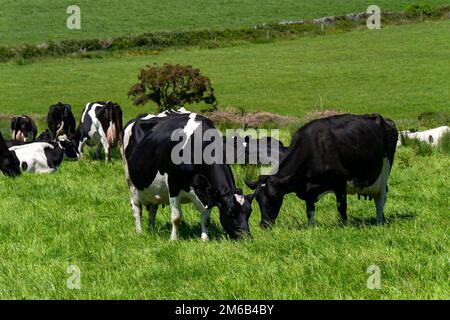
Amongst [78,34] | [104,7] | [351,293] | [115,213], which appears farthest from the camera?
[104,7]

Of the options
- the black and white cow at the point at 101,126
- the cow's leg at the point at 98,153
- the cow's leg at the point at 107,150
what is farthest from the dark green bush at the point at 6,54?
the cow's leg at the point at 107,150

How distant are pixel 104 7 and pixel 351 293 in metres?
77.5

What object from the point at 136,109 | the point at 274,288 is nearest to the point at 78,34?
the point at 136,109

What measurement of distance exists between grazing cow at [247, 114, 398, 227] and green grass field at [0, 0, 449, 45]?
5776 cm

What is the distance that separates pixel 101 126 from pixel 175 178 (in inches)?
484

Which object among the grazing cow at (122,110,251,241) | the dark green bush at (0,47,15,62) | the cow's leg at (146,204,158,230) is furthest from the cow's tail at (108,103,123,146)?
the dark green bush at (0,47,15,62)

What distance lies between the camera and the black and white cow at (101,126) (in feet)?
70.8

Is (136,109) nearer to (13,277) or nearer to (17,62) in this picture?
(17,62)

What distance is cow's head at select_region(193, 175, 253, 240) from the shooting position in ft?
31.9

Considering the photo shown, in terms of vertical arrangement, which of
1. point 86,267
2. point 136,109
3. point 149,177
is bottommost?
point 136,109

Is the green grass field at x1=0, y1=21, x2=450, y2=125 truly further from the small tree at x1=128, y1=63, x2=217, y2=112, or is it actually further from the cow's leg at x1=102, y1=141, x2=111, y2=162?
the cow's leg at x1=102, y1=141, x2=111, y2=162

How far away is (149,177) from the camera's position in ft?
36.0

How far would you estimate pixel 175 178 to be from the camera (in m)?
10.3

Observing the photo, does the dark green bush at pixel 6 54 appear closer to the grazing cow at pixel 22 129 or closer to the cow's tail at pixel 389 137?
the grazing cow at pixel 22 129
